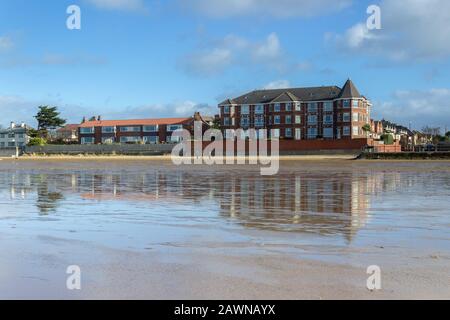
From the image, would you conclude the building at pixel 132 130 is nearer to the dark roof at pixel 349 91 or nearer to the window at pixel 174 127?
the window at pixel 174 127

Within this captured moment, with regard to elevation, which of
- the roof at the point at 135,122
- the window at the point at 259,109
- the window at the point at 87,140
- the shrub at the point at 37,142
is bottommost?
→ the shrub at the point at 37,142

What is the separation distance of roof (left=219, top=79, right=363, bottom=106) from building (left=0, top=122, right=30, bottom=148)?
72503 mm

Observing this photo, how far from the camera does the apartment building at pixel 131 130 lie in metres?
118

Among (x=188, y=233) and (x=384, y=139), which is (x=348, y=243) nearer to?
(x=188, y=233)

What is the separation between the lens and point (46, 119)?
131 m

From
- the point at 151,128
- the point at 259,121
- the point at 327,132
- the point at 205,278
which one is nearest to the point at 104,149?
Answer: the point at 151,128

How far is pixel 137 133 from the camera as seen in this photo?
4820 inches

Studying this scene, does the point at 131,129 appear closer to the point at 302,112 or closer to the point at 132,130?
the point at 132,130

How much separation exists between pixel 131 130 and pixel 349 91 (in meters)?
53.3

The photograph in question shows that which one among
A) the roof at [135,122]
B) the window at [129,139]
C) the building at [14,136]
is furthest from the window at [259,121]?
the building at [14,136]

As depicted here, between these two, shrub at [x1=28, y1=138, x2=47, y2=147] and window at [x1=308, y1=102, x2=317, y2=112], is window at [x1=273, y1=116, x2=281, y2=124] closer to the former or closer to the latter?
window at [x1=308, y1=102, x2=317, y2=112]

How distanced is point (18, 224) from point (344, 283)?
9034 millimetres
